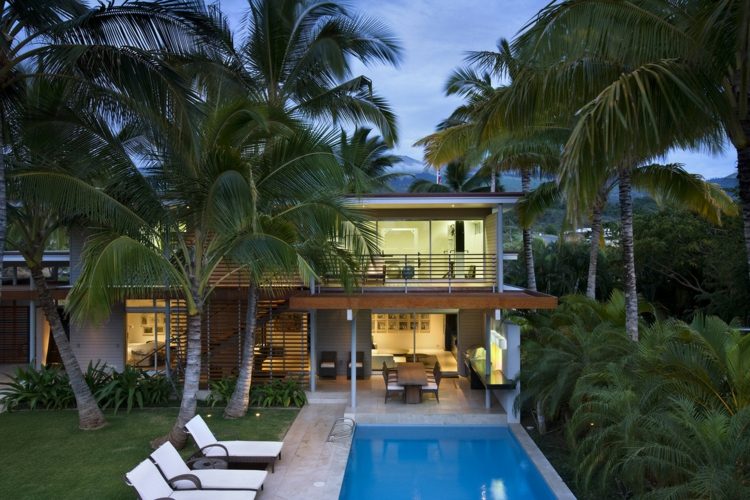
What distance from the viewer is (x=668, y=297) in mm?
25672

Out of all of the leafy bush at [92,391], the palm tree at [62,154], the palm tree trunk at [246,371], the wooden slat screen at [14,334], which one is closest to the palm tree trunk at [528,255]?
the palm tree trunk at [246,371]

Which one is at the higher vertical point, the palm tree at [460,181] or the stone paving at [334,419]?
the palm tree at [460,181]

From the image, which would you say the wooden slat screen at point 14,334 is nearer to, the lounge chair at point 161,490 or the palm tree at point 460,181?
the lounge chair at point 161,490

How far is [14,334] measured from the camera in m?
18.4

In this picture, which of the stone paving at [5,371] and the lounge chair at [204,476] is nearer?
the lounge chair at [204,476]

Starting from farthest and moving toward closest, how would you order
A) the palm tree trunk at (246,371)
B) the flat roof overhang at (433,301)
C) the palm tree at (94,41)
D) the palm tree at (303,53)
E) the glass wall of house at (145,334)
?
the glass wall of house at (145,334) → the flat roof overhang at (433,301) → the palm tree trunk at (246,371) → the palm tree at (303,53) → the palm tree at (94,41)

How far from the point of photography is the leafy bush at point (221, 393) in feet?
41.0

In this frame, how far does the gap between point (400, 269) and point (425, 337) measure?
268cm

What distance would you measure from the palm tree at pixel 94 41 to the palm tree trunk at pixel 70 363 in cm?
463

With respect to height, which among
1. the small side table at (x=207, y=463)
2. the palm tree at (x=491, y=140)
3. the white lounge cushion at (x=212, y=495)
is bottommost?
the small side table at (x=207, y=463)

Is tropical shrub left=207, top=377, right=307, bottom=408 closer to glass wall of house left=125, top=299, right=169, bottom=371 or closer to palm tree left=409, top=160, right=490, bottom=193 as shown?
glass wall of house left=125, top=299, right=169, bottom=371

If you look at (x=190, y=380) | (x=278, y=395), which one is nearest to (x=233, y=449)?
(x=190, y=380)

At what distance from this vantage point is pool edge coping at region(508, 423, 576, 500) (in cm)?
790

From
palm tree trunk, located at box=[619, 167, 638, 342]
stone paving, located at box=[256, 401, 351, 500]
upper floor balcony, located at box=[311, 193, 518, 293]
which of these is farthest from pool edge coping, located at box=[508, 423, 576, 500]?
upper floor balcony, located at box=[311, 193, 518, 293]
